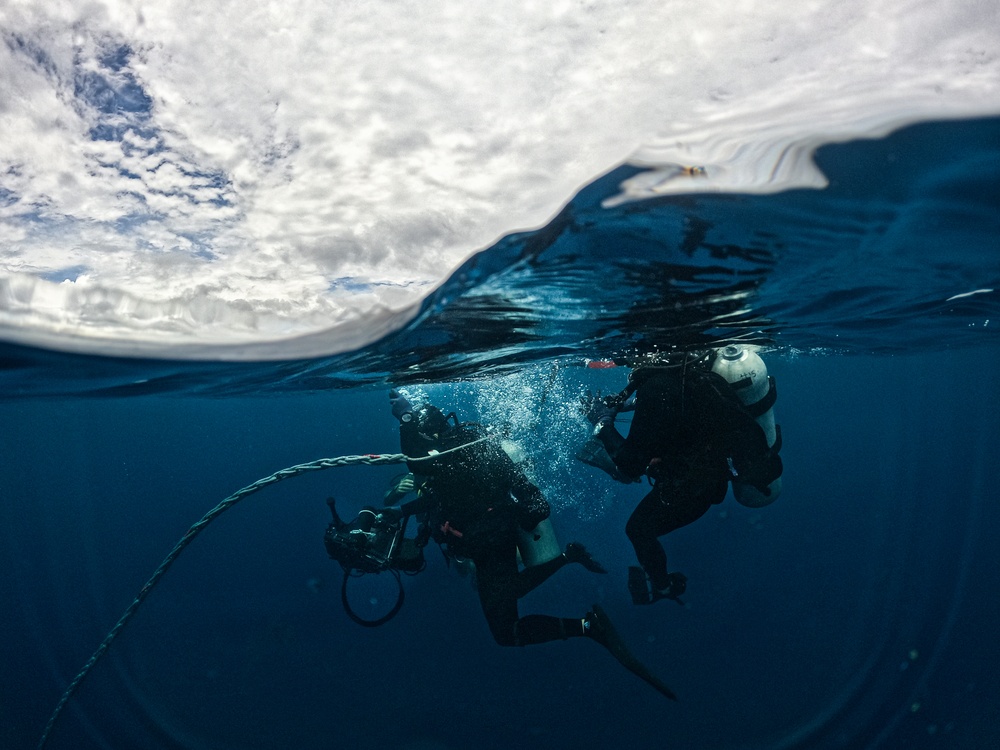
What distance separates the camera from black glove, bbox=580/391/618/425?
6185 mm

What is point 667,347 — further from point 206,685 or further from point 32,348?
point 206,685

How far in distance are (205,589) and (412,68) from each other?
1763 inches

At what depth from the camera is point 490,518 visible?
22.0 ft

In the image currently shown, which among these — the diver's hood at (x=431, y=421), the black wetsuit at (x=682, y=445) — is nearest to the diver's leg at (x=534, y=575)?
the black wetsuit at (x=682, y=445)

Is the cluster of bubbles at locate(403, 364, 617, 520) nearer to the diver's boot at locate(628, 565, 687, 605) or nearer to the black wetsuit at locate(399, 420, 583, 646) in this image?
the black wetsuit at locate(399, 420, 583, 646)

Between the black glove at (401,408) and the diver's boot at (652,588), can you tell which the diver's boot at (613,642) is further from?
the black glove at (401,408)

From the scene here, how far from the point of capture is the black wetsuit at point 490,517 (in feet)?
22.1

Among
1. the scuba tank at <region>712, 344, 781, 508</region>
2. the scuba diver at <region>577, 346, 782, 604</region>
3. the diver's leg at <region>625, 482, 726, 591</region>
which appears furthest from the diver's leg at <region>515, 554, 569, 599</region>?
the scuba tank at <region>712, 344, 781, 508</region>

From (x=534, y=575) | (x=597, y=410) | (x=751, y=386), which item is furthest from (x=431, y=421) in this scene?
(x=751, y=386)

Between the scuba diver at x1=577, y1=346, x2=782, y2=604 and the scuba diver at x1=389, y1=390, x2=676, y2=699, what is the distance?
1.27m

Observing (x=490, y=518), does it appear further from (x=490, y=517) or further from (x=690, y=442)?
(x=690, y=442)

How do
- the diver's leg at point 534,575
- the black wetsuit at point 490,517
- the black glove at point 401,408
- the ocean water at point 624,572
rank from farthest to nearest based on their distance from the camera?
1. the black glove at point 401,408
2. the diver's leg at point 534,575
3. the black wetsuit at point 490,517
4. the ocean water at point 624,572

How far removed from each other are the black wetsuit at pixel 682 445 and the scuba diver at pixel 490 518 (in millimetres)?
1601

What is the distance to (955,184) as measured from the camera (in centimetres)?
397
